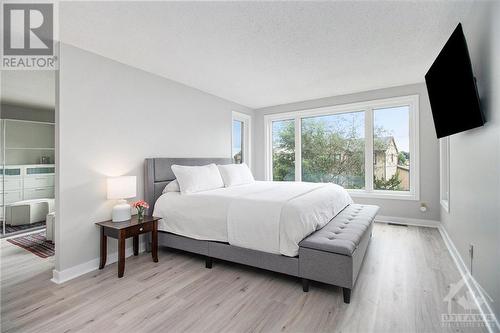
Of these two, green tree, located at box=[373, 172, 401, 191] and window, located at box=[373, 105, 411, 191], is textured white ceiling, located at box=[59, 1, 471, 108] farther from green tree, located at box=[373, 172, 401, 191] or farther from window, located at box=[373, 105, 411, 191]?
green tree, located at box=[373, 172, 401, 191]

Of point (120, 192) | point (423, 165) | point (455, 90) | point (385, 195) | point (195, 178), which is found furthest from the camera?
point (385, 195)

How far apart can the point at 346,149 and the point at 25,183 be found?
6.49 meters

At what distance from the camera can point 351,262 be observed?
1964mm

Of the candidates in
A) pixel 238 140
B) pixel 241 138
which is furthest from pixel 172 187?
pixel 241 138

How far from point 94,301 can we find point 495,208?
317 centimetres

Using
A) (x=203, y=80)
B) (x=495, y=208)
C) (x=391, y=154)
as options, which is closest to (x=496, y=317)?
(x=495, y=208)

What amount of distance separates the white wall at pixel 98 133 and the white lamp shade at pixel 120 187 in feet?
0.73

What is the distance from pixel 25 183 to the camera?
479 cm

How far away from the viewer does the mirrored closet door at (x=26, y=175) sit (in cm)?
441

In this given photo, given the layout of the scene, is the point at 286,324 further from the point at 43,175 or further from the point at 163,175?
the point at 43,175

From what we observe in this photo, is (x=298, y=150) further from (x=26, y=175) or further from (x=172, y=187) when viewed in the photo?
(x=26, y=175)

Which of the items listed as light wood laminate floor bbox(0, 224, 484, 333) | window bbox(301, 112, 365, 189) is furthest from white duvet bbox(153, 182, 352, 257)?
window bbox(301, 112, 365, 189)

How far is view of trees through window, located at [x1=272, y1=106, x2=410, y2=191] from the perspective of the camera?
178 inches

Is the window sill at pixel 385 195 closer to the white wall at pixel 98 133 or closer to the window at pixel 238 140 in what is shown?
the window at pixel 238 140
